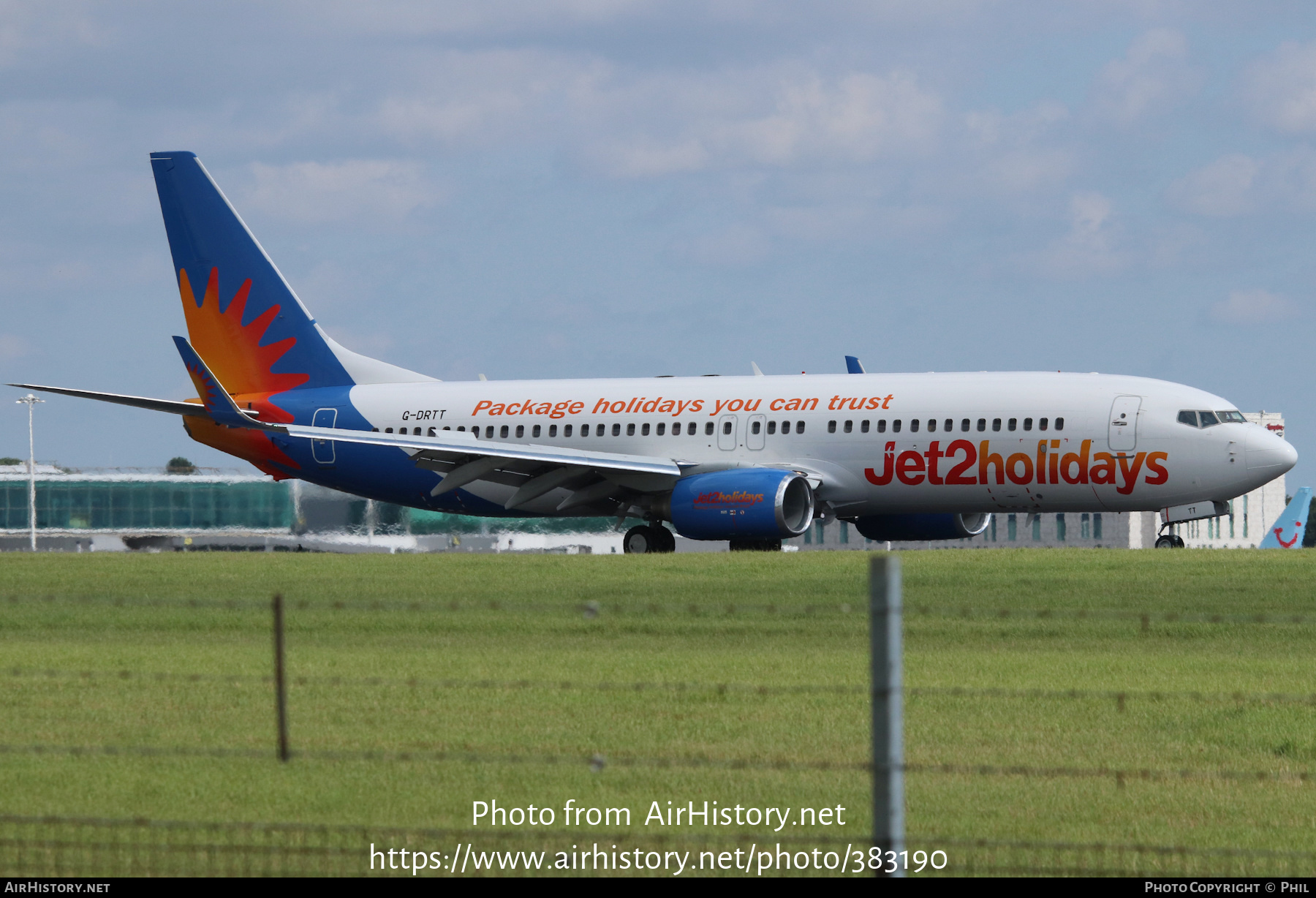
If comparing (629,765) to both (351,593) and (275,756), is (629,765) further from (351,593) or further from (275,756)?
(351,593)

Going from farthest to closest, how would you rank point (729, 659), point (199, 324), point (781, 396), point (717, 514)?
1. point (199, 324)
2. point (781, 396)
3. point (717, 514)
4. point (729, 659)

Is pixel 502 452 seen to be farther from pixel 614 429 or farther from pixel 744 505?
pixel 744 505

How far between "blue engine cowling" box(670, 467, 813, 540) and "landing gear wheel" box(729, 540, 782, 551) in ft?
4.28

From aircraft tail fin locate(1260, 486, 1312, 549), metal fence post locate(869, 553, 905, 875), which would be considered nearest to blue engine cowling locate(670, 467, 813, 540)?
metal fence post locate(869, 553, 905, 875)

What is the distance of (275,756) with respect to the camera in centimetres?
1130

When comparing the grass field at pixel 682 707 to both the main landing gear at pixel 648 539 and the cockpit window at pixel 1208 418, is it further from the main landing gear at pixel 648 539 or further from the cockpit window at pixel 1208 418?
the main landing gear at pixel 648 539

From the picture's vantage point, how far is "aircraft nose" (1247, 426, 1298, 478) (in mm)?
31328

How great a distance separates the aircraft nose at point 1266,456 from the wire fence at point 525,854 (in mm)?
23411

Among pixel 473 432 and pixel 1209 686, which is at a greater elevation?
pixel 473 432

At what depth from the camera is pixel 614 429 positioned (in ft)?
119

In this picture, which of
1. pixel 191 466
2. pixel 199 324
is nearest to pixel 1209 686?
pixel 199 324

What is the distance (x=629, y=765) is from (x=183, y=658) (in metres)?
7.13

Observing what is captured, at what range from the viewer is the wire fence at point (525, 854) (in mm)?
8570

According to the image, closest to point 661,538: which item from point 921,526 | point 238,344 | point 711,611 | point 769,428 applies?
point 769,428
